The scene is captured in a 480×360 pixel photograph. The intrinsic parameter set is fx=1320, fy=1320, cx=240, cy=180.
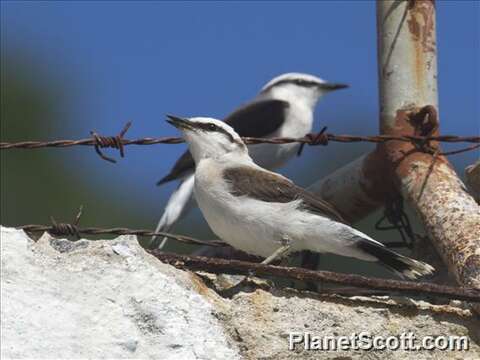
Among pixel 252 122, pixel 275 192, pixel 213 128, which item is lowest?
pixel 252 122

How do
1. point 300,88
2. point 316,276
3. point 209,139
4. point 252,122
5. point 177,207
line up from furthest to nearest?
point 300,88 → point 252,122 → point 177,207 → point 209,139 → point 316,276

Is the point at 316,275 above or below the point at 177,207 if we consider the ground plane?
above

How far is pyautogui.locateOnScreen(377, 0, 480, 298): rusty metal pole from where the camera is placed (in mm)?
5184

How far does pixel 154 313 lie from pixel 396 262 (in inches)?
52.0

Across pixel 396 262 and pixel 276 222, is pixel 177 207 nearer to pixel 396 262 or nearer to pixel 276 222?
pixel 276 222

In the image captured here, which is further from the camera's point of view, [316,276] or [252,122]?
[252,122]

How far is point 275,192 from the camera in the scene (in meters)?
5.52

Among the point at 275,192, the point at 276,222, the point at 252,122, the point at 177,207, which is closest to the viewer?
the point at 276,222

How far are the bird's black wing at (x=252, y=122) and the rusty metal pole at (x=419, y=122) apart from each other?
3.38 m

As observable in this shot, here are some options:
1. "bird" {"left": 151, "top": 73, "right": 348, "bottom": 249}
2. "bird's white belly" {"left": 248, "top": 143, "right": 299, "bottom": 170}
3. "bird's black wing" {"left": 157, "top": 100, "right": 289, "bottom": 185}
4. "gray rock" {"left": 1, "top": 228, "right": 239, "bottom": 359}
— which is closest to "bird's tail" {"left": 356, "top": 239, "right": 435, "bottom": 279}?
"gray rock" {"left": 1, "top": 228, "right": 239, "bottom": 359}

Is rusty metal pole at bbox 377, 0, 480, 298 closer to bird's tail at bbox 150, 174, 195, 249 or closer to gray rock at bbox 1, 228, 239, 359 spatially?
gray rock at bbox 1, 228, 239, 359

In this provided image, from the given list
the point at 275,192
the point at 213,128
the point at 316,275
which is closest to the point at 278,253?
the point at 275,192

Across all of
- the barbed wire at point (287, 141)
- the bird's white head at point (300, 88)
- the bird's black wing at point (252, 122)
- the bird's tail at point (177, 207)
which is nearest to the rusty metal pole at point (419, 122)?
the barbed wire at point (287, 141)

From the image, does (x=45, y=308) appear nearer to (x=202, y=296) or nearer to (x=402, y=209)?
(x=202, y=296)
